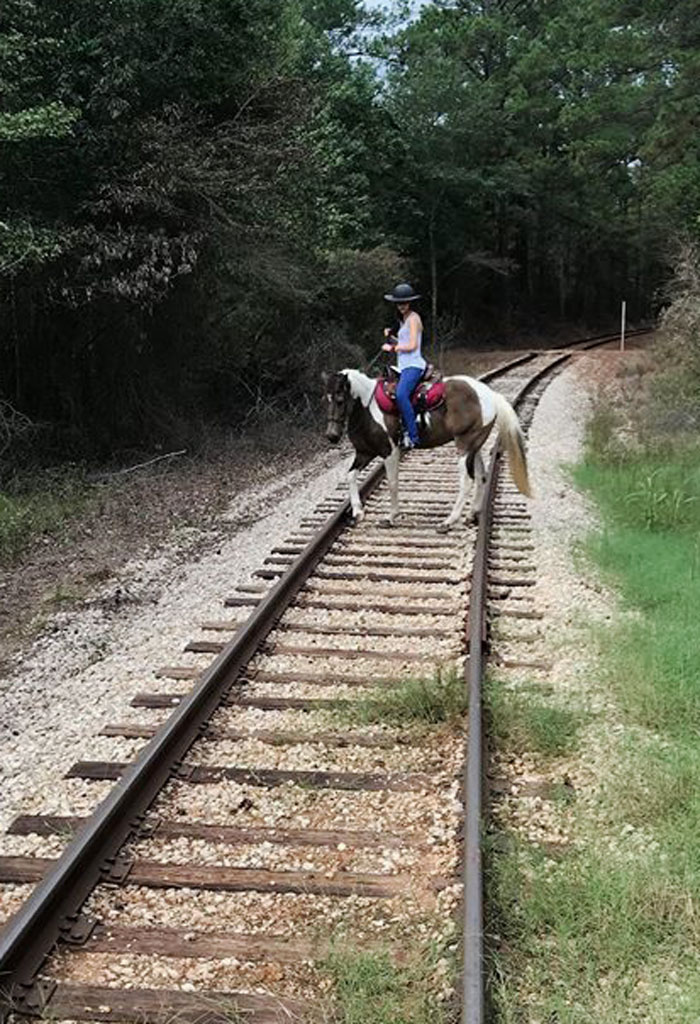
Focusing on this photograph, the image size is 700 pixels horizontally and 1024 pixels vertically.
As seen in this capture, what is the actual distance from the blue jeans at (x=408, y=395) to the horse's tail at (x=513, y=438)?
2.98 ft

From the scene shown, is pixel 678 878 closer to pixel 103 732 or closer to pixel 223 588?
pixel 103 732

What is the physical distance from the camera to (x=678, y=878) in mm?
4109

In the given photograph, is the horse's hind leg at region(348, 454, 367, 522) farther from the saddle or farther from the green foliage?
the green foliage

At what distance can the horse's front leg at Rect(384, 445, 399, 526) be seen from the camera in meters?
10.7

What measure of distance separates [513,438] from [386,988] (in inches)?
292

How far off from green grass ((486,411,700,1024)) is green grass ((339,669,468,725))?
23 cm

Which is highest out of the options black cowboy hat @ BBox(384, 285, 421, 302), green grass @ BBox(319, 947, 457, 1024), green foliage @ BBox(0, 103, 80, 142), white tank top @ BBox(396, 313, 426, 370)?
green foliage @ BBox(0, 103, 80, 142)

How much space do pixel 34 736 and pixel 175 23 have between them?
11.6m

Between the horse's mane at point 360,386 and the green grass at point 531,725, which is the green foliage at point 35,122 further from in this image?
the green grass at point 531,725

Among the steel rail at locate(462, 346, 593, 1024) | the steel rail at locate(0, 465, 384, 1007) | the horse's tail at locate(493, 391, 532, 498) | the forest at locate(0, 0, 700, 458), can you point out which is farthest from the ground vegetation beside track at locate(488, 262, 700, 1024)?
the forest at locate(0, 0, 700, 458)

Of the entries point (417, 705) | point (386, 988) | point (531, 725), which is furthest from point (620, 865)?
point (417, 705)

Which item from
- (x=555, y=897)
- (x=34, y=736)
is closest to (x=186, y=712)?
(x=34, y=736)

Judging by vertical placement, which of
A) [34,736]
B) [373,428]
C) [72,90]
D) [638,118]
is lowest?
[34,736]

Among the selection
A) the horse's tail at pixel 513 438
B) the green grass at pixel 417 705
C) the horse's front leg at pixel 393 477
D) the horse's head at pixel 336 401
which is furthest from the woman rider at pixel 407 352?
the green grass at pixel 417 705
